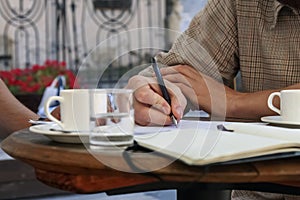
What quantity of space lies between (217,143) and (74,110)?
0.20 metres

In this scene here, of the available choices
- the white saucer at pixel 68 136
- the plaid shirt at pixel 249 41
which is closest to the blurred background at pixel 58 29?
the plaid shirt at pixel 249 41

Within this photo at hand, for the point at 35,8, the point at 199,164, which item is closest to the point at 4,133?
the point at 199,164

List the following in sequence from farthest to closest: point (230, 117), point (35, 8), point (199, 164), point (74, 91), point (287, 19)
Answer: point (35, 8), point (287, 19), point (230, 117), point (74, 91), point (199, 164)

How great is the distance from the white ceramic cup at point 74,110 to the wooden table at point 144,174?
2.8 inches

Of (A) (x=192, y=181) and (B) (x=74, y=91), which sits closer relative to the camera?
(A) (x=192, y=181)

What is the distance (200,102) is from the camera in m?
0.87

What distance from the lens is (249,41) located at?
3.85 ft

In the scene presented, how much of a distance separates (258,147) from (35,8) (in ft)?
12.3

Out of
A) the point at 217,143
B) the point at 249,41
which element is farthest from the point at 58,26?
the point at 217,143

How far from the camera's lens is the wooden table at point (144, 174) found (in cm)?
49

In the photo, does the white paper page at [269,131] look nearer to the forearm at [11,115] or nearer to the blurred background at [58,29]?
the forearm at [11,115]

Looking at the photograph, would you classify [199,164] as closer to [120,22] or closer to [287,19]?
[287,19]

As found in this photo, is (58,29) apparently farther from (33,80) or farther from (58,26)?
(33,80)

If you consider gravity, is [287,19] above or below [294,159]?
above
